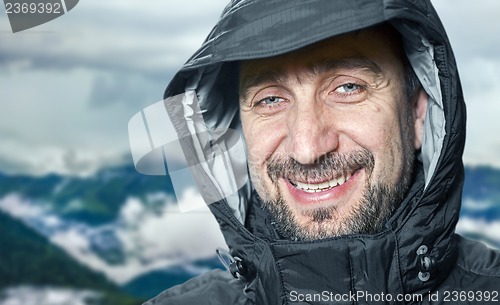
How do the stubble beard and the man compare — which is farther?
the stubble beard

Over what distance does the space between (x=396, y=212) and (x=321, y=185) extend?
0.19 metres

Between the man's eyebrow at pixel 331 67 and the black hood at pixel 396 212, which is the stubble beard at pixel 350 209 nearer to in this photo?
the black hood at pixel 396 212

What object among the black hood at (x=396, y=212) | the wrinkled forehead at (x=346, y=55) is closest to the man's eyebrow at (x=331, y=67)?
the wrinkled forehead at (x=346, y=55)

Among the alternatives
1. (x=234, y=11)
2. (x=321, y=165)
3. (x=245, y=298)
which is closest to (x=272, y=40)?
(x=234, y=11)

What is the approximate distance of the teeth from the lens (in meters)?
1.62

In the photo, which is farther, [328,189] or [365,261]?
[328,189]

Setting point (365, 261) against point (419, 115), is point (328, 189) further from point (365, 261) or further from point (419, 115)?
point (419, 115)

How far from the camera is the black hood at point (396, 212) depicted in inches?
56.9

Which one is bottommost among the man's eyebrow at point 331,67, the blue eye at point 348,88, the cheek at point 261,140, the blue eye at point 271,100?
the cheek at point 261,140

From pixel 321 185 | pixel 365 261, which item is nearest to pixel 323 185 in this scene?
pixel 321 185

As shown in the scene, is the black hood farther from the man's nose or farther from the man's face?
the man's nose

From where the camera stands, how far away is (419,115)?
1.76 metres

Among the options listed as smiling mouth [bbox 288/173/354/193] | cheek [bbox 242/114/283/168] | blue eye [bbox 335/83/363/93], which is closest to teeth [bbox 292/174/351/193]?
smiling mouth [bbox 288/173/354/193]

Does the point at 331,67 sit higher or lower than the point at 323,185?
higher
